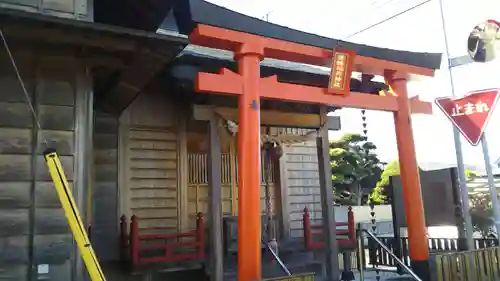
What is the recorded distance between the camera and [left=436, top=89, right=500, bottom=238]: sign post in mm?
5832

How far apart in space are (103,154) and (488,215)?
15.0m

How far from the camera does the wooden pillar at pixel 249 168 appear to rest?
232 inches

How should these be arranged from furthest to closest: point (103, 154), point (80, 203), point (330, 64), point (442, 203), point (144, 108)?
point (442, 203) → point (144, 108) → point (103, 154) → point (330, 64) → point (80, 203)

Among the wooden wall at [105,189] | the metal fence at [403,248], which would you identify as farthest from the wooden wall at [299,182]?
the wooden wall at [105,189]

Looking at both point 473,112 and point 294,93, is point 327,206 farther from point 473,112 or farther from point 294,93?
point 473,112

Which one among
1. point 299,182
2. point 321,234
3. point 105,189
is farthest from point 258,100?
point 299,182

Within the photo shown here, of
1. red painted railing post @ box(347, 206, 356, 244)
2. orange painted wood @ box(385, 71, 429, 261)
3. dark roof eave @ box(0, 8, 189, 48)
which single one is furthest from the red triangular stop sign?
dark roof eave @ box(0, 8, 189, 48)

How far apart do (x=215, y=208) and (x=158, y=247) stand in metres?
1.26

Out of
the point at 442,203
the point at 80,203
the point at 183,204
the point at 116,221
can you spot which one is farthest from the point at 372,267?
the point at 80,203

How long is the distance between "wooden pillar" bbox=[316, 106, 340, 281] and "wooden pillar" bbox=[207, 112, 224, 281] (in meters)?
2.47

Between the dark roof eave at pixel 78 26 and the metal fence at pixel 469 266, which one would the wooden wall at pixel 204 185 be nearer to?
the dark roof eave at pixel 78 26

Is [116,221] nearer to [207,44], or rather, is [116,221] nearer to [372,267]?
[207,44]

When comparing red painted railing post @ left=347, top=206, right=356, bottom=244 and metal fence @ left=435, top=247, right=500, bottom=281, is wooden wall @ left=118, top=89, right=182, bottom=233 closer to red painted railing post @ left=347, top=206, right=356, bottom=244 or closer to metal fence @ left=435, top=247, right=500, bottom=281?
red painted railing post @ left=347, top=206, right=356, bottom=244

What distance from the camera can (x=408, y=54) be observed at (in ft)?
27.9
